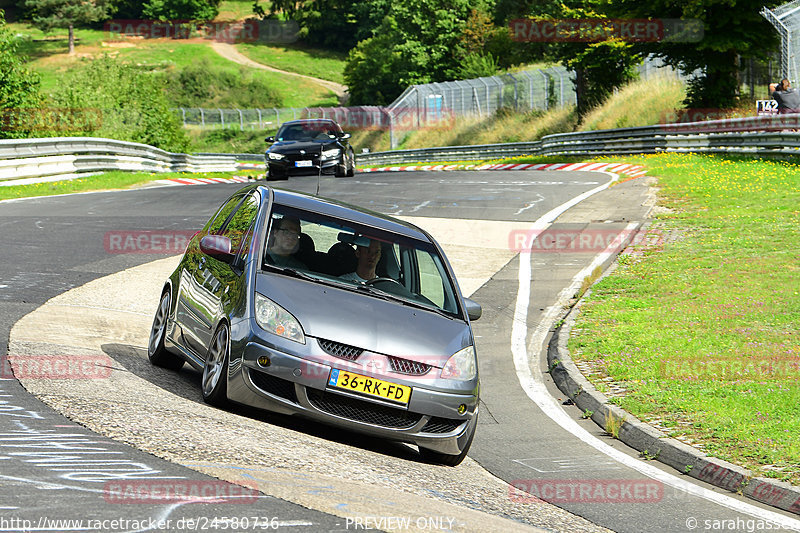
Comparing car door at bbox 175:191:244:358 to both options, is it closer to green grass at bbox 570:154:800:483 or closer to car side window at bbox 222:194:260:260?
car side window at bbox 222:194:260:260

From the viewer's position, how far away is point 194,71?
106m

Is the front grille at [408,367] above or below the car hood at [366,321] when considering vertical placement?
below

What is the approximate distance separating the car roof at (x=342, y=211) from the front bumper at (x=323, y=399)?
66.7 inches

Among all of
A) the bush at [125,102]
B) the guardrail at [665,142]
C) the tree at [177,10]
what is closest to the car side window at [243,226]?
the guardrail at [665,142]

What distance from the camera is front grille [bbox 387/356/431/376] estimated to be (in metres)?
6.66

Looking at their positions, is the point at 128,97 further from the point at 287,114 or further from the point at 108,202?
the point at 287,114

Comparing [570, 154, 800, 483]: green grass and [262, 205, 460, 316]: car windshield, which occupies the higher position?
[262, 205, 460, 316]: car windshield

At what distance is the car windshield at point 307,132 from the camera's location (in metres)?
26.8

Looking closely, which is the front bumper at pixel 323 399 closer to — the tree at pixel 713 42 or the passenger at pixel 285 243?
the passenger at pixel 285 243

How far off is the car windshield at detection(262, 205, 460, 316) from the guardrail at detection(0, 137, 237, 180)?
1855 cm

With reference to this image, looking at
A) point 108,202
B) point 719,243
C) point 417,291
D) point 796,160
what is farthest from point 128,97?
point 417,291

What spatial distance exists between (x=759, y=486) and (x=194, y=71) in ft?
343

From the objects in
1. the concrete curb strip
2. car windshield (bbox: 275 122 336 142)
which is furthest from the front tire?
car windshield (bbox: 275 122 336 142)

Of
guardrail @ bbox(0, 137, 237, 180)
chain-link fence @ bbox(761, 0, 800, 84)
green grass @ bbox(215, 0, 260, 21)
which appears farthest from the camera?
green grass @ bbox(215, 0, 260, 21)
